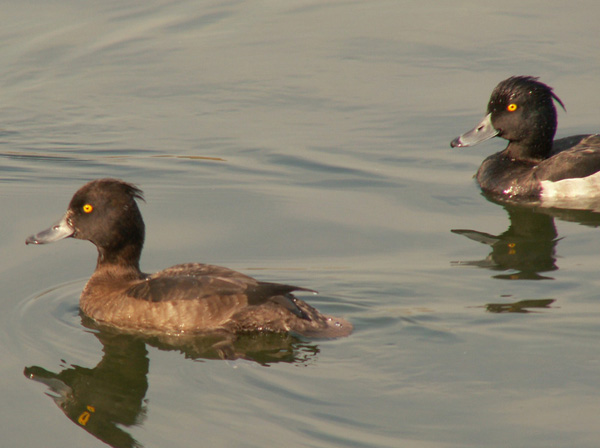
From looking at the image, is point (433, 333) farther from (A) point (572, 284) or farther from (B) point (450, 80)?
(B) point (450, 80)

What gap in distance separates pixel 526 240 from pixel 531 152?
205cm

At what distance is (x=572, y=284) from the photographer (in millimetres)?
7980

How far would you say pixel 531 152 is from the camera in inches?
442

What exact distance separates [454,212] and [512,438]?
4.61 m

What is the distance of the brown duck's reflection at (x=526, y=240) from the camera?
8539mm

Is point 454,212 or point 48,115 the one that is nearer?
point 454,212

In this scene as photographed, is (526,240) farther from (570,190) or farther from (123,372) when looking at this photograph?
(123,372)

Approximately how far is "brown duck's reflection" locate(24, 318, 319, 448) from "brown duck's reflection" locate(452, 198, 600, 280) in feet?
7.57

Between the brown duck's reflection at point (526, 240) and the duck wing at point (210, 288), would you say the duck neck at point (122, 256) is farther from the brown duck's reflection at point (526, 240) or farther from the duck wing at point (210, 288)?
the brown duck's reflection at point (526, 240)

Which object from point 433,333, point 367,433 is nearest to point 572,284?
point 433,333

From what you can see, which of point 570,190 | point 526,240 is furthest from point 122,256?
point 570,190

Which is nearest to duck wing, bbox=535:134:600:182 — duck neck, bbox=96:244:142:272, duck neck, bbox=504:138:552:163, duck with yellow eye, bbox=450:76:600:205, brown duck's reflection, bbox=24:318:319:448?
duck with yellow eye, bbox=450:76:600:205

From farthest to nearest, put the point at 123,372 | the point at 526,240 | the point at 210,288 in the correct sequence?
the point at 526,240 → the point at 210,288 → the point at 123,372

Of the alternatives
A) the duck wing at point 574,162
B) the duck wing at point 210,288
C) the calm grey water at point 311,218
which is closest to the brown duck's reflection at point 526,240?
the calm grey water at point 311,218
